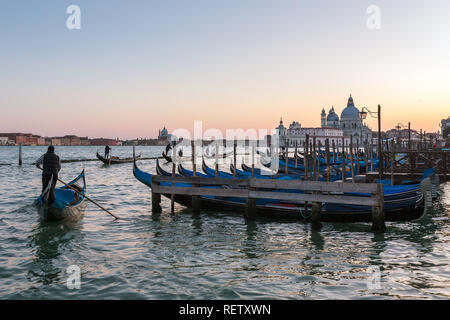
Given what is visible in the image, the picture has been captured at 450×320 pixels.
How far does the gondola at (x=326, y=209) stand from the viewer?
363 inches

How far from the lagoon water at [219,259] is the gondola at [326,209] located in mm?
244

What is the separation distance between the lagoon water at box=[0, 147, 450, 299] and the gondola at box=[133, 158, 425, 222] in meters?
0.24

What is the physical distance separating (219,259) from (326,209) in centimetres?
396

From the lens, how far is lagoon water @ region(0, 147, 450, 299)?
5266mm

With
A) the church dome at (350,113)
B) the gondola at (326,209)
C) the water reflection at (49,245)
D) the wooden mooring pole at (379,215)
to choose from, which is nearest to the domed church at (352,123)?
the church dome at (350,113)

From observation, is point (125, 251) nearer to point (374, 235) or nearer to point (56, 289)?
point (56, 289)

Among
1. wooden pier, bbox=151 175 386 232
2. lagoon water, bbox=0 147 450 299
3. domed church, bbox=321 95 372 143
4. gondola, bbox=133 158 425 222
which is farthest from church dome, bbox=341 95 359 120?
wooden pier, bbox=151 175 386 232

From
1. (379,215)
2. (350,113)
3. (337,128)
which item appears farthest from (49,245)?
(337,128)

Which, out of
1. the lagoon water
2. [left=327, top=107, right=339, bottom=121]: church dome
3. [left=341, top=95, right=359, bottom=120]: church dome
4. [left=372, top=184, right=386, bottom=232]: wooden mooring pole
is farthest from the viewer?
[left=327, top=107, right=339, bottom=121]: church dome

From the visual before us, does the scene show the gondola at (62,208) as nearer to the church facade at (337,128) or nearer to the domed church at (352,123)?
the church facade at (337,128)

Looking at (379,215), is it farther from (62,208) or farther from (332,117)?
(332,117)

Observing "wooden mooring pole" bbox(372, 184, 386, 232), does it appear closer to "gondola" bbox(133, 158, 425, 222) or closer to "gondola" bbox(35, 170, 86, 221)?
"gondola" bbox(133, 158, 425, 222)
